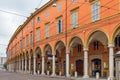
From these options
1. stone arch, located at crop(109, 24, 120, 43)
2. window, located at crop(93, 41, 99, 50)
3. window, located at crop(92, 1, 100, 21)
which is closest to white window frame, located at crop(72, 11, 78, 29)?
window, located at crop(93, 41, 99, 50)

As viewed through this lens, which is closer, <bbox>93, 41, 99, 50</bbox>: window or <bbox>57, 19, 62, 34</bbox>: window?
<bbox>93, 41, 99, 50</bbox>: window

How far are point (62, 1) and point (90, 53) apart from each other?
942cm

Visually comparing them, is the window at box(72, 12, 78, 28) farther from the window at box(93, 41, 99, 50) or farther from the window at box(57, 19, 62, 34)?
the window at box(57, 19, 62, 34)

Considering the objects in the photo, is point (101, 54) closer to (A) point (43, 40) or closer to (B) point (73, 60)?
(B) point (73, 60)

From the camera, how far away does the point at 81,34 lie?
41.5 metres

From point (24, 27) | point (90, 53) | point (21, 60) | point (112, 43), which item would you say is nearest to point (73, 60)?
point (90, 53)

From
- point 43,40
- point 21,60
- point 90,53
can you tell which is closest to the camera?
point 90,53

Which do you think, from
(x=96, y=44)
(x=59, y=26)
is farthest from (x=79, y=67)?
(x=96, y=44)

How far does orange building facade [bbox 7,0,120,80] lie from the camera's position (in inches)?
1377

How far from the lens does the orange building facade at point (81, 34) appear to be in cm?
3497

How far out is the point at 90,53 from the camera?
45.4 metres

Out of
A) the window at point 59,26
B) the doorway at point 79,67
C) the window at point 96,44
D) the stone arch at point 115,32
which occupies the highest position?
the window at point 59,26

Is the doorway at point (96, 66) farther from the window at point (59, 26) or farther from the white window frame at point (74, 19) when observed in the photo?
the window at point (59, 26)

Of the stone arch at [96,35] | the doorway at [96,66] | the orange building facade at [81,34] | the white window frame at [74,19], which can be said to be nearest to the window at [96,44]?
the orange building facade at [81,34]
